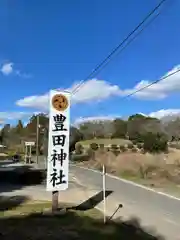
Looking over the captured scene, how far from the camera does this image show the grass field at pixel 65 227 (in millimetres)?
9008

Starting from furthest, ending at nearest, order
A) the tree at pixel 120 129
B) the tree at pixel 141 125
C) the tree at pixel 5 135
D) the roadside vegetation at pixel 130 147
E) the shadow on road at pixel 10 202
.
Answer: the tree at pixel 5 135 → the tree at pixel 120 129 → the tree at pixel 141 125 → the roadside vegetation at pixel 130 147 → the shadow on road at pixel 10 202

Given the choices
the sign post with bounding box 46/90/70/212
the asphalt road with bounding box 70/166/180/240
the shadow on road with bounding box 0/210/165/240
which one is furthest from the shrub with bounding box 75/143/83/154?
the shadow on road with bounding box 0/210/165/240

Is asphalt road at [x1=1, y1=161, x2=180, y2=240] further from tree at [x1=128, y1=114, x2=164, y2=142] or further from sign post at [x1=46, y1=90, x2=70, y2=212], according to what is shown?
tree at [x1=128, y1=114, x2=164, y2=142]

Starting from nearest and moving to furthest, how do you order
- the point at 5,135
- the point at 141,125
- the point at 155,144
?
the point at 155,144, the point at 141,125, the point at 5,135

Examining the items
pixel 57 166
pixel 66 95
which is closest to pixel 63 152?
pixel 57 166

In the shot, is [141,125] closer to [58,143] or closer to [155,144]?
[155,144]

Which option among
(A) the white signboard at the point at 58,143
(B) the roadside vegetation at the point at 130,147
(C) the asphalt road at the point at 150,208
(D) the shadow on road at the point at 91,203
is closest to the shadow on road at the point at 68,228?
(C) the asphalt road at the point at 150,208

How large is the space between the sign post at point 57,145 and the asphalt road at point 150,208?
217 cm

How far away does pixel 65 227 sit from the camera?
985cm

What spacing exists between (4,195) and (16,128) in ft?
254

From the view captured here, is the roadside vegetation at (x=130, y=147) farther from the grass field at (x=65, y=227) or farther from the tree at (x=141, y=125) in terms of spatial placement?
the grass field at (x=65, y=227)

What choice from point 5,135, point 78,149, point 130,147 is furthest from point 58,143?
point 5,135

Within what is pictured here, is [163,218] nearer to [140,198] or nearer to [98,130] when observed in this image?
[140,198]

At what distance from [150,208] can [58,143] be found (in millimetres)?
4276
